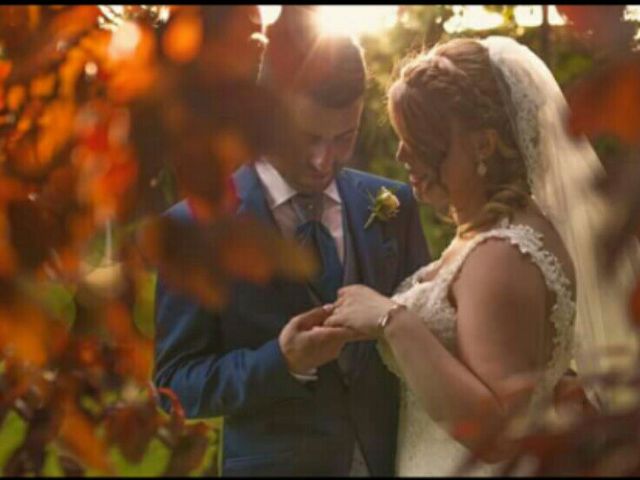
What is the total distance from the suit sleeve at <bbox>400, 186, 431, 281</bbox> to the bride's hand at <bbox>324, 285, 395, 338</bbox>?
55 cm

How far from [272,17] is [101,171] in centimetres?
29

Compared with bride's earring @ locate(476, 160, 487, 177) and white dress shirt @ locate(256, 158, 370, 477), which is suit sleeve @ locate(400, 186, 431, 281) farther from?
bride's earring @ locate(476, 160, 487, 177)

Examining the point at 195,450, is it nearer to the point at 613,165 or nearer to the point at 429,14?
the point at 613,165

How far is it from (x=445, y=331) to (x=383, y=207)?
1.86 feet

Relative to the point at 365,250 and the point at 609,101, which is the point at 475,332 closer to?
the point at 365,250

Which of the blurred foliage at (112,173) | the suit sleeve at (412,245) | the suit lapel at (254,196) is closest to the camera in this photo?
the blurred foliage at (112,173)

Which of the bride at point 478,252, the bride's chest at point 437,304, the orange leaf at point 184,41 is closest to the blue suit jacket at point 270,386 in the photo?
the bride at point 478,252

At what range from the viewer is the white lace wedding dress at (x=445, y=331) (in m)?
3.46

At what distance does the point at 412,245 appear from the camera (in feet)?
13.3

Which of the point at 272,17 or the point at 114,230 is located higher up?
the point at 272,17

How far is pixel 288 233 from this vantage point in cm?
381

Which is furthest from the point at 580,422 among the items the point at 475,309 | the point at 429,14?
the point at 429,14

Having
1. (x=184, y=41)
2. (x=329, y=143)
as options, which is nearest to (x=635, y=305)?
(x=184, y=41)

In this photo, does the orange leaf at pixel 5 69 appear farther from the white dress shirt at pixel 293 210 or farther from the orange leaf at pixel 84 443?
the white dress shirt at pixel 293 210
